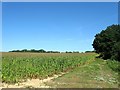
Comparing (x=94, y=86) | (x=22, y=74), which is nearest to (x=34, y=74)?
(x=22, y=74)

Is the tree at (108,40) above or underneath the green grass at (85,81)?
above

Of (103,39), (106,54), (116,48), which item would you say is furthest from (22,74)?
(103,39)

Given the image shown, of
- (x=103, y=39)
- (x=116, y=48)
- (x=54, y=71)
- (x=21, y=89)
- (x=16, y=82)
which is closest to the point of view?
(x=21, y=89)

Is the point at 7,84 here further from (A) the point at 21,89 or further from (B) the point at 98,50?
(B) the point at 98,50

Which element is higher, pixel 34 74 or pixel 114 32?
pixel 114 32

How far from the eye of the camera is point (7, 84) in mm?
18797

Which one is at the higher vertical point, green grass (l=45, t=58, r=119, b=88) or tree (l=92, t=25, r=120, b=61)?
tree (l=92, t=25, r=120, b=61)

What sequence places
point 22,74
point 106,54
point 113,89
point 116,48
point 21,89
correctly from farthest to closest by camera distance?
point 106,54 → point 116,48 → point 22,74 → point 113,89 → point 21,89

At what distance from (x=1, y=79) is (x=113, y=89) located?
22.9 feet

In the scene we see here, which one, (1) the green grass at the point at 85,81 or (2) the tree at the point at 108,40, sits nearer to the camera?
(1) the green grass at the point at 85,81

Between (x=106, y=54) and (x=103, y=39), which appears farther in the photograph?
(x=103, y=39)

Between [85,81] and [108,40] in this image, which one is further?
[108,40]

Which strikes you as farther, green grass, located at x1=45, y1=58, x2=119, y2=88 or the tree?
the tree

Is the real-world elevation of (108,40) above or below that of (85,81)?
above
